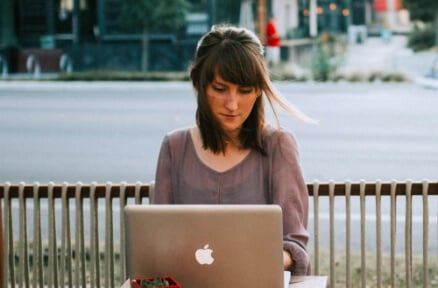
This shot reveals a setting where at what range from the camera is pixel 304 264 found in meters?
2.32

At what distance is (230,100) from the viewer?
2346 mm

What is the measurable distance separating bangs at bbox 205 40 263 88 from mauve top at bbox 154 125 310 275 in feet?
0.83

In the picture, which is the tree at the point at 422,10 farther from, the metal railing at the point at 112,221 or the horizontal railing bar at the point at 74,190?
the horizontal railing bar at the point at 74,190

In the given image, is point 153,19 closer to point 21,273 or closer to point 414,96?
point 414,96

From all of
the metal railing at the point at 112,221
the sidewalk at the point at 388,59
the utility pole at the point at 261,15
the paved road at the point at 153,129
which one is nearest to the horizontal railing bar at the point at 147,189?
the metal railing at the point at 112,221

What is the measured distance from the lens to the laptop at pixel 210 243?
76.1 inches

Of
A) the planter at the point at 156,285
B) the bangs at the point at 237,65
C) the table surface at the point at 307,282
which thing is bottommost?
the table surface at the point at 307,282

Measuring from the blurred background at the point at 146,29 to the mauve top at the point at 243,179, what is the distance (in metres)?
13.1

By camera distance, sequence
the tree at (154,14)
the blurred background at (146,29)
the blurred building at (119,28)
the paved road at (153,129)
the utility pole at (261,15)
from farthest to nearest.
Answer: the tree at (154,14), the blurred building at (119,28), the blurred background at (146,29), the utility pole at (261,15), the paved road at (153,129)

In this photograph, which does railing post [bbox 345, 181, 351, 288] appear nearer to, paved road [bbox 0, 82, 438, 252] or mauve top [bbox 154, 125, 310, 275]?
mauve top [bbox 154, 125, 310, 275]

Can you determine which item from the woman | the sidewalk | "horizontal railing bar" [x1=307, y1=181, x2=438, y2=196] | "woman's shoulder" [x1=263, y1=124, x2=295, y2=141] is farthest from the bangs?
the sidewalk

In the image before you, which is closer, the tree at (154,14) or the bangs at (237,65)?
the bangs at (237,65)

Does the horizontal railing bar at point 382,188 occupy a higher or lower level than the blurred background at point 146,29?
lower

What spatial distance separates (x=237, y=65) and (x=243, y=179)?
0.36 meters
